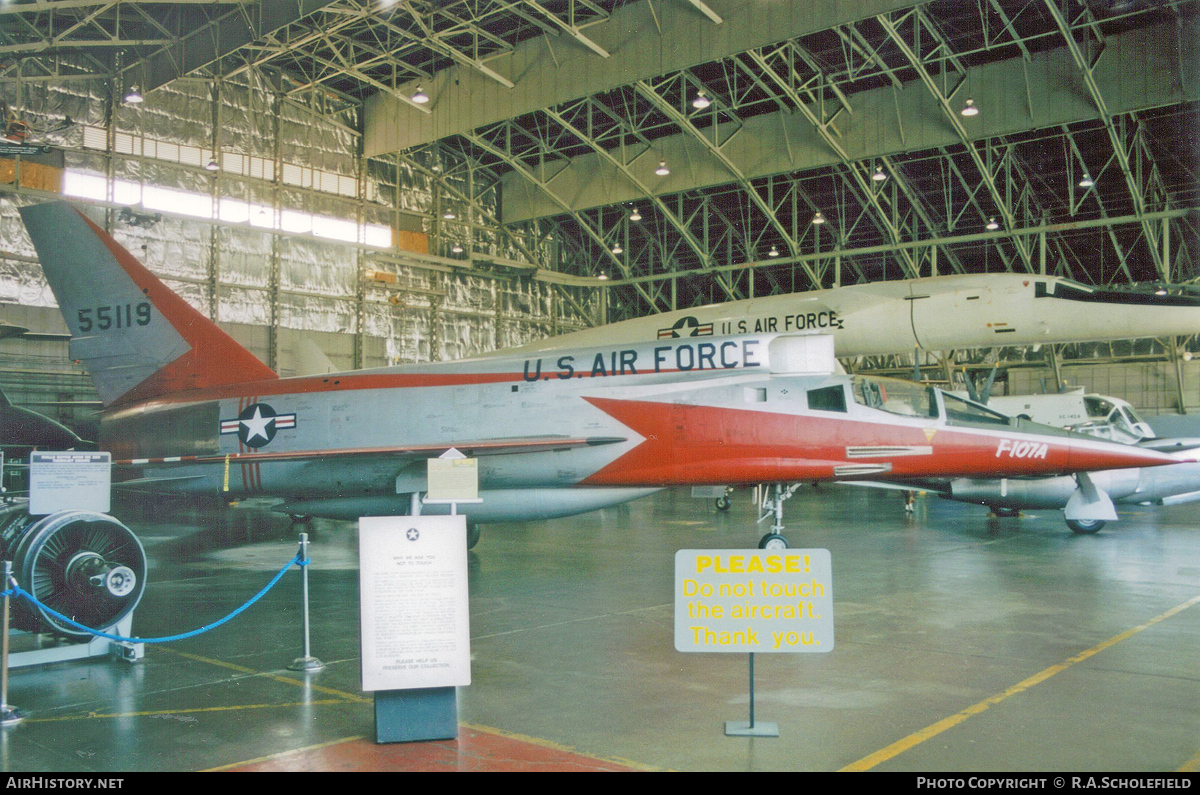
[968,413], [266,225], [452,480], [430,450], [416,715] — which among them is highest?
[266,225]

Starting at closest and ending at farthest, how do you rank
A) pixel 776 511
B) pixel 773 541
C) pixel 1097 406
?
pixel 773 541 → pixel 776 511 → pixel 1097 406

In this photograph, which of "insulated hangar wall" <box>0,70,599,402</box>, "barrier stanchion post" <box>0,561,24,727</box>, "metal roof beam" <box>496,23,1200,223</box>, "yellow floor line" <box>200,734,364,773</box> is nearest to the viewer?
"yellow floor line" <box>200,734,364,773</box>

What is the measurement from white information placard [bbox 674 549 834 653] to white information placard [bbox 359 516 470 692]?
1.31 m

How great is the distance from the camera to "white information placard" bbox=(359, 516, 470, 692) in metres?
4.82

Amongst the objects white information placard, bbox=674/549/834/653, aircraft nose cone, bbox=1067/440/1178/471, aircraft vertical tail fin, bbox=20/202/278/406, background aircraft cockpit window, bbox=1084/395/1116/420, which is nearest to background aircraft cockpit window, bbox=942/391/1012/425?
aircraft nose cone, bbox=1067/440/1178/471

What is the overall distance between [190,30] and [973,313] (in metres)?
22.1

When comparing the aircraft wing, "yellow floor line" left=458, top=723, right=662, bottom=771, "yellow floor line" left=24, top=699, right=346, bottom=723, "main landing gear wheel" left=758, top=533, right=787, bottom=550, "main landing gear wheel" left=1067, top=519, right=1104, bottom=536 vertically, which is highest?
the aircraft wing

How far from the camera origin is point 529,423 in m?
11.9

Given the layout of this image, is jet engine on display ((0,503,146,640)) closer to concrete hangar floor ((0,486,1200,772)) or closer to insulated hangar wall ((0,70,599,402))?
concrete hangar floor ((0,486,1200,772))

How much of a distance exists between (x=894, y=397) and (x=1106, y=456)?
2.87m

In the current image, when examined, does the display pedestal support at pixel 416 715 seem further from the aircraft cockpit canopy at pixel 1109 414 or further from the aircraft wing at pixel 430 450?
the aircraft cockpit canopy at pixel 1109 414

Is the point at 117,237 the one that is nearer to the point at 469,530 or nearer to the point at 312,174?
the point at 312,174

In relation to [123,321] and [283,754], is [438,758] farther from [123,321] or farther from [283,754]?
[123,321]

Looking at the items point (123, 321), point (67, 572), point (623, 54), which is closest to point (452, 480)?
point (67, 572)
